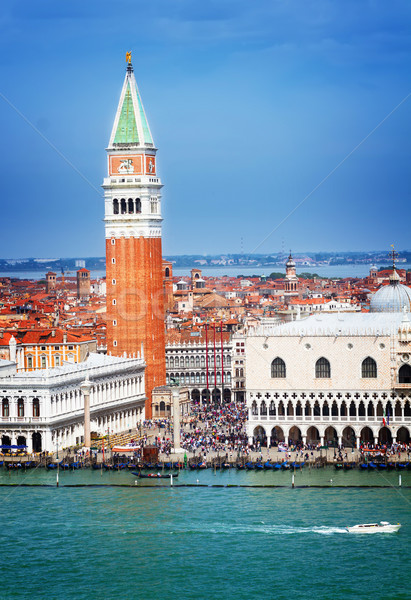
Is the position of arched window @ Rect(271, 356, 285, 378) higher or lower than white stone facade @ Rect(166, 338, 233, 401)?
lower

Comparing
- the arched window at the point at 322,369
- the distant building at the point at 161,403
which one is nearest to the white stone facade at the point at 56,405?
the distant building at the point at 161,403

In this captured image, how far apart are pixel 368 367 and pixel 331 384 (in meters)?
1.29

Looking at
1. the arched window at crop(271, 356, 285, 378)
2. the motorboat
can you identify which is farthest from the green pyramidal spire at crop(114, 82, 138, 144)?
the motorboat

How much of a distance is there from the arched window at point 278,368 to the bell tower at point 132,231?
422 inches

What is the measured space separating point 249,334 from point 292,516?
11.1m

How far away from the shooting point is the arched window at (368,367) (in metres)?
47.3

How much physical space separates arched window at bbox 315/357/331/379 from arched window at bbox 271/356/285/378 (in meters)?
1.09

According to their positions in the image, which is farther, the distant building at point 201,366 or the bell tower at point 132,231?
the distant building at point 201,366

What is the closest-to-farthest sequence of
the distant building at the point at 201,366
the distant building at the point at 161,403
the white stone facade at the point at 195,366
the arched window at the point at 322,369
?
the arched window at the point at 322,369
the distant building at the point at 161,403
the distant building at the point at 201,366
the white stone facade at the point at 195,366

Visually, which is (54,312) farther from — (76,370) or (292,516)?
(292,516)

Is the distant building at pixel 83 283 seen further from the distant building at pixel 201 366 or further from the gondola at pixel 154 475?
the gondola at pixel 154 475

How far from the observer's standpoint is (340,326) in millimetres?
49562

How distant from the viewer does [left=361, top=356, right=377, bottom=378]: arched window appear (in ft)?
155

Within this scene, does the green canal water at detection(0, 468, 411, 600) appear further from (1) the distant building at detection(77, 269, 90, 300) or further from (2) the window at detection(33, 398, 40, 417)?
(1) the distant building at detection(77, 269, 90, 300)
